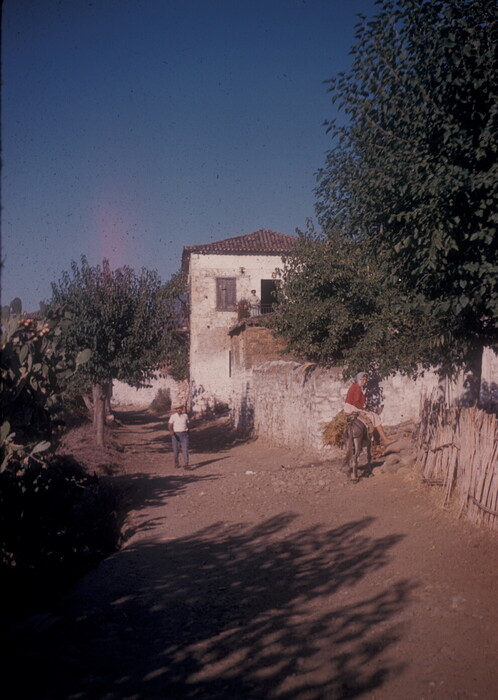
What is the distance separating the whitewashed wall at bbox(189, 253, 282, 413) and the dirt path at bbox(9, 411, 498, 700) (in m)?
Answer: 17.6

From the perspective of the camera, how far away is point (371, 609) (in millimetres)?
4738

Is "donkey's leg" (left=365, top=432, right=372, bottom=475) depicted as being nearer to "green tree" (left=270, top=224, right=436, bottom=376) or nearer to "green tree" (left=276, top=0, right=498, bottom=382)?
"green tree" (left=270, top=224, right=436, bottom=376)

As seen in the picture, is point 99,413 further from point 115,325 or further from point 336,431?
point 336,431

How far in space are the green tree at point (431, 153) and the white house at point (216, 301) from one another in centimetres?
1945

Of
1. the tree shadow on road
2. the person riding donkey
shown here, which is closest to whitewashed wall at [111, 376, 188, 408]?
the person riding donkey

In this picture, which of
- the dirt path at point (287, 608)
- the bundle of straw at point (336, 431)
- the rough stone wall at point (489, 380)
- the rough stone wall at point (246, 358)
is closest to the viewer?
the dirt path at point (287, 608)

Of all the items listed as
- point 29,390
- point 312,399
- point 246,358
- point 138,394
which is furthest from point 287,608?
point 138,394

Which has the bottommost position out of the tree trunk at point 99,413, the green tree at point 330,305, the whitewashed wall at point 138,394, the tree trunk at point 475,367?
the whitewashed wall at point 138,394

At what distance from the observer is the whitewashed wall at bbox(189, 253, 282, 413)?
26422 mm

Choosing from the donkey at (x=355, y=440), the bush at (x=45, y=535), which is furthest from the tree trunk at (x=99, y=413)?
the donkey at (x=355, y=440)

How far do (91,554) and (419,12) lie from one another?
7.40m

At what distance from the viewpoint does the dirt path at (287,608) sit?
146 inches

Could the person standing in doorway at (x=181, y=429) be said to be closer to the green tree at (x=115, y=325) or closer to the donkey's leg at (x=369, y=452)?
the green tree at (x=115, y=325)

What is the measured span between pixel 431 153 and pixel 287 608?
4.91 meters
